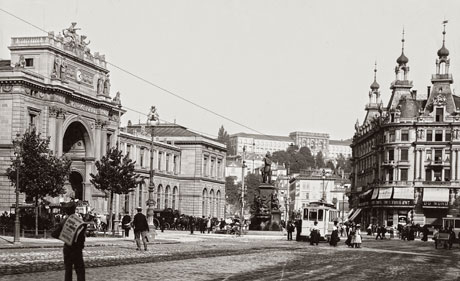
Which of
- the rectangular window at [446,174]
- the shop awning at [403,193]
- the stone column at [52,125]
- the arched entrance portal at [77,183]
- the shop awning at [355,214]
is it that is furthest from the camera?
the shop awning at [355,214]

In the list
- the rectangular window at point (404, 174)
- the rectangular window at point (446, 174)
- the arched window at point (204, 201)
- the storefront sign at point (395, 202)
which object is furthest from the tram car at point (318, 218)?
the arched window at point (204, 201)

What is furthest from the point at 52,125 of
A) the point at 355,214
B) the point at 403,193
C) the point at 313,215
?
the point at 355,214

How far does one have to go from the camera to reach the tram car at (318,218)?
5303 cm

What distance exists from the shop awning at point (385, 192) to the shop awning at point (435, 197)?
424 cm

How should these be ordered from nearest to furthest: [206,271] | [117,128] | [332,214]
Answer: [206,271] → [332,214] → [117,128]

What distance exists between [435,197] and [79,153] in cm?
4232

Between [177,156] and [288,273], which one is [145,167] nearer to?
[177,156]

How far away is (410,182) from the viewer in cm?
9600

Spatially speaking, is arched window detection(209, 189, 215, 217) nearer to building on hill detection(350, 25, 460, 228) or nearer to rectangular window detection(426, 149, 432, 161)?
building on hill detection(350, 25, 460, 228)

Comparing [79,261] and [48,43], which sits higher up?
[48,43]

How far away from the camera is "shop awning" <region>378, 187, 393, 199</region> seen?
319 feet

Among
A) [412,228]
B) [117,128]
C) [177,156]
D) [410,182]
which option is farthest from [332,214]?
[177,156]

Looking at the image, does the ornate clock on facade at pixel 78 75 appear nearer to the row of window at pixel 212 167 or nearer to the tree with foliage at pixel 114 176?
the tree with foliage at pixel 114 176

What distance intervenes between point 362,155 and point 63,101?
192ft
